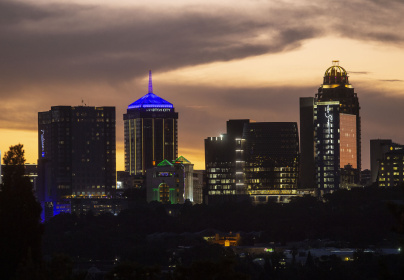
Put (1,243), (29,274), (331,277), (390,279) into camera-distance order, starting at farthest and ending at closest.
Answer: (331,277), (1,243), (29,274), (390,279)

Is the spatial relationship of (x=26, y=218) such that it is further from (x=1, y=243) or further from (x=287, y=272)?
(x=287, y=272)

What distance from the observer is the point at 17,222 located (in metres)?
80.1

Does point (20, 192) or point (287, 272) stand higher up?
point (20, 192)

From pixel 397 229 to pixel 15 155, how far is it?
1090 inches

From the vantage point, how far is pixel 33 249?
261ft

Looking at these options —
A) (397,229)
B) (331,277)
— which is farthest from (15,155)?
(331,277)

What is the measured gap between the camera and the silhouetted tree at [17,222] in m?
79.2

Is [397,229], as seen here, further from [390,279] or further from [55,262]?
[55,262]

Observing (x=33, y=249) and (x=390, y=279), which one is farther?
(x=33, y=249)

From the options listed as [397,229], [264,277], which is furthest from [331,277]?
[397,229]

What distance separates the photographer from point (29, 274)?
72062 mm

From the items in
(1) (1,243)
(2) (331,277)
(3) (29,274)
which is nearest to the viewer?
(3) (29,274)

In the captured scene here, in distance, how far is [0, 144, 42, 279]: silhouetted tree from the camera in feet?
260

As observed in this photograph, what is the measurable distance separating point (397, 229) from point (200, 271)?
14338 mm
